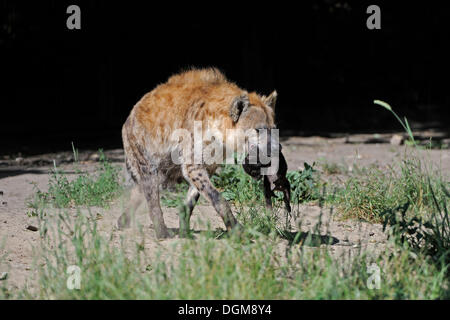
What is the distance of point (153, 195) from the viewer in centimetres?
443

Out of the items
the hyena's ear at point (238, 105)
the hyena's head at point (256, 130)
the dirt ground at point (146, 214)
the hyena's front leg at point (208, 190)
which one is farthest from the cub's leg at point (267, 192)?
the hyena's ear at point (238, 105)

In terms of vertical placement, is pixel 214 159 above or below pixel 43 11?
below

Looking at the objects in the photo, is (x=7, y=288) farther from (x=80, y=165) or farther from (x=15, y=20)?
(x=15, y=20)

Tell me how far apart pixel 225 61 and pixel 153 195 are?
28.8 ft

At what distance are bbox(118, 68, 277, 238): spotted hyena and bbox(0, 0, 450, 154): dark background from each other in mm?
4741

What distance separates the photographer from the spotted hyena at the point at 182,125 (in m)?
4.19

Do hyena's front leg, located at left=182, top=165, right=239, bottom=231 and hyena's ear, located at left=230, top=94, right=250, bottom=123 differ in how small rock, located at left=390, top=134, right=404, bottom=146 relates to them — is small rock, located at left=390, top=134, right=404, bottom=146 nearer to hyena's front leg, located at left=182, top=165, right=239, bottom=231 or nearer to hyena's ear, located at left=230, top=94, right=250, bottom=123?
hyena's ear, located at left=230, top=94, right=250, bottom=123

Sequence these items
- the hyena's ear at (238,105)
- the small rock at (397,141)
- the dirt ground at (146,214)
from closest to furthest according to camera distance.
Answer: the dirt ground at (146,214), the hyena's ear at (238,105), the small rock at (397,141)

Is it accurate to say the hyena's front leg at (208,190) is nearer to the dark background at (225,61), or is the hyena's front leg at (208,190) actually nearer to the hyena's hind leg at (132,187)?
the hyena's hind leg at (132,187)

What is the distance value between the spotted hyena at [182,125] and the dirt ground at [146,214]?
0.22 m

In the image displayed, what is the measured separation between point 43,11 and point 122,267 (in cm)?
822
